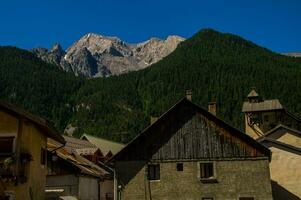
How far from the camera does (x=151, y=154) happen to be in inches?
1364

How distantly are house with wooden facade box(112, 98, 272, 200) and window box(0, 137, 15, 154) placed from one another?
12051 millimetres

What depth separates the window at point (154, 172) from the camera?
113 feet

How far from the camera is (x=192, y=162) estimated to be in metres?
34.2

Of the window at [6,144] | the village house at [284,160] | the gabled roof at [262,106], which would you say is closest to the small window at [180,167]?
the village house at [284,160]

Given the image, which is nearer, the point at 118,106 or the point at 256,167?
the point at 256,167

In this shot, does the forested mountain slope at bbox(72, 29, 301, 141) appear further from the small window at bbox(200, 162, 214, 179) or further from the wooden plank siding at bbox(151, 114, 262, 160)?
the small window at bbox(200, 162, 214, 179)

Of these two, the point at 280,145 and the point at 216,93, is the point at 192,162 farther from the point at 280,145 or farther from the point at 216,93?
the point at 216,93

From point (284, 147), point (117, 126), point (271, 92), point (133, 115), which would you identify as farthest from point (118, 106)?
point (284, 147)

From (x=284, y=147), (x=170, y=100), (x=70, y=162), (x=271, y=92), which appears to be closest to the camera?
→ (x=70, y=162)

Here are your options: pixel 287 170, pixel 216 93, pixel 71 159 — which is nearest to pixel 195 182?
pixel 71 159

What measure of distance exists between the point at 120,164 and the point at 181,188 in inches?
184

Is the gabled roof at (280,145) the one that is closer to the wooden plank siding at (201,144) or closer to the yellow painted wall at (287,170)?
the yellow painted wall at (287,170)

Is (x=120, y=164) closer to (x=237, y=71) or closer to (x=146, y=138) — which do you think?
(x=146, y=138)

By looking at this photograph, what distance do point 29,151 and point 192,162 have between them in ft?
43.7
